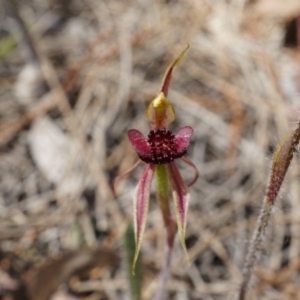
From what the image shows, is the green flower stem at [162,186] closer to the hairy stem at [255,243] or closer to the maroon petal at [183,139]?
the maroon petal at [183,139]

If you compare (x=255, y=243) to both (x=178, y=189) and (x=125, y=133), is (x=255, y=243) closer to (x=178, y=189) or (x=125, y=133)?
(x=178, y=189)

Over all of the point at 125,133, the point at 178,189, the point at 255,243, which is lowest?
the point at 255,243

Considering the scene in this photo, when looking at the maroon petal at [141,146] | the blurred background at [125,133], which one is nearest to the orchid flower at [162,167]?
the maroon petal at [141,146]

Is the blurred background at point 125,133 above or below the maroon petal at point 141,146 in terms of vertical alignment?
above

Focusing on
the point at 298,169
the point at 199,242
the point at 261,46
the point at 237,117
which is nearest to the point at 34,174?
the point at 199,242

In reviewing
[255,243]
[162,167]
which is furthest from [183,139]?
[255,243]
